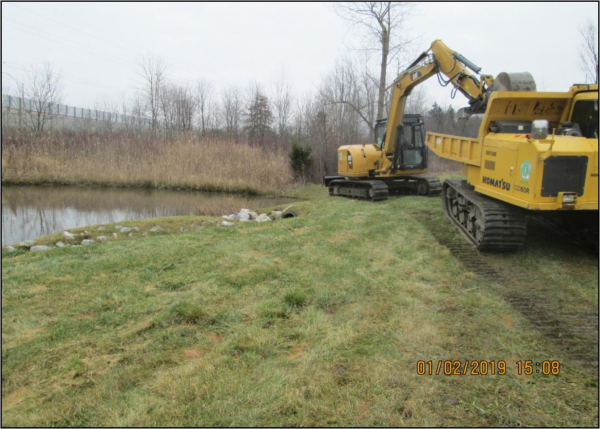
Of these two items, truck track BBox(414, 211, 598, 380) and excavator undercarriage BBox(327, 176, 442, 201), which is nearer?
truck track BBox(414, 211, 598, 380)

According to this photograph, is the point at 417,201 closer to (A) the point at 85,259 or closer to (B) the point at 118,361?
(A) the point at 85,259

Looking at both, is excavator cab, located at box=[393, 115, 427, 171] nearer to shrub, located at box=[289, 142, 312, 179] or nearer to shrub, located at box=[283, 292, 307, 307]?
shrub, located at box=[283, 292, 307, 307]

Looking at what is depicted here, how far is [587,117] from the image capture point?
621 cm

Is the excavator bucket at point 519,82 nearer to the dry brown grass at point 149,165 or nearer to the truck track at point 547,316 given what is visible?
the truck track at point 547,316

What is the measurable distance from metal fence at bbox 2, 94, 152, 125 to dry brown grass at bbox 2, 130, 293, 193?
289 inches

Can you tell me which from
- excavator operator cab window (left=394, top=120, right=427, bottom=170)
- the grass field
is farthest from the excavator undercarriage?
the grass field

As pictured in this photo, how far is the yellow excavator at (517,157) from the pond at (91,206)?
935cm

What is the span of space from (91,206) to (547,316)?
1616 centimetres

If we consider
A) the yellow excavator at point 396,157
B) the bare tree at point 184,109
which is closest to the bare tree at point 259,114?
the bare tree at point 184,109

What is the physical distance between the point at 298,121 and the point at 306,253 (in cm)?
2611

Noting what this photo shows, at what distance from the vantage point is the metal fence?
1158 inches

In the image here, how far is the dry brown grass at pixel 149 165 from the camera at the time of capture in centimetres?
2097

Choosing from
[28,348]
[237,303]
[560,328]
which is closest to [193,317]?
[237,303]

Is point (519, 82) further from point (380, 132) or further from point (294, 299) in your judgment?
point (380, 132)
